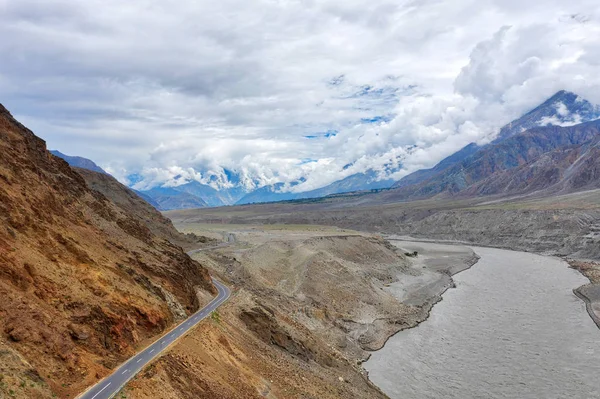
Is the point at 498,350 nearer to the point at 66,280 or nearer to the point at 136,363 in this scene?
the point at 136,363

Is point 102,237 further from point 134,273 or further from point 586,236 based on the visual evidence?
point 586,236

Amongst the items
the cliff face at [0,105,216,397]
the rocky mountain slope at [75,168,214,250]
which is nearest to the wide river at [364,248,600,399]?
the cliff face at [0,105,216,397]

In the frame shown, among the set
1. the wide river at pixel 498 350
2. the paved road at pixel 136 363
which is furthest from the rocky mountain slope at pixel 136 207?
the paved road at pixel 136 363

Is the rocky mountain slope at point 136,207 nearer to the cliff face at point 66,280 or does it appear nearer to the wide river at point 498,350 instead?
the cliff face at point 66,280

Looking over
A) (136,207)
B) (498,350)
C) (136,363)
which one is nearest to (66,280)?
(136,363)

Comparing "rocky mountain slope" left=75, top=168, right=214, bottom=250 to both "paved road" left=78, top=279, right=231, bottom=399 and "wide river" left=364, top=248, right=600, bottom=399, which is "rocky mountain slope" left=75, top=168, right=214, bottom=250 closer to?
"wide river" left=364, top=248, right=600, bottom=399

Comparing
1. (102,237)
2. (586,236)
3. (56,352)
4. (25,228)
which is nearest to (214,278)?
(102,237)
